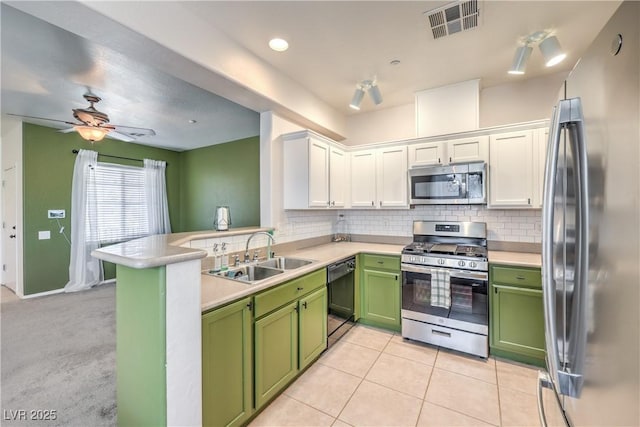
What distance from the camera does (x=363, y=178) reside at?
3.66 m

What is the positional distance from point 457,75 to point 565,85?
2417 mm

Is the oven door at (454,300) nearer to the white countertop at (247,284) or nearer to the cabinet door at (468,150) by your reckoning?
the white countertop at (247,284)

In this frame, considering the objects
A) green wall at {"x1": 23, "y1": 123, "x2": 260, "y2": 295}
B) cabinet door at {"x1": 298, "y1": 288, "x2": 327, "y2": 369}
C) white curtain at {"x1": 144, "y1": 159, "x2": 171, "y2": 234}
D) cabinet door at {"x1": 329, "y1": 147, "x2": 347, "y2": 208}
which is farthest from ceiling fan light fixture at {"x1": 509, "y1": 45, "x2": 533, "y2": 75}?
white curtain at {"x1": 144, "y1": 159, "x2": 171, "y2": 234}

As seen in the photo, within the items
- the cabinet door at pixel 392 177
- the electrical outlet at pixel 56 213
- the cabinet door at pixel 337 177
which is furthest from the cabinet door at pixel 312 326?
the electrical outlet at pixel 56 213

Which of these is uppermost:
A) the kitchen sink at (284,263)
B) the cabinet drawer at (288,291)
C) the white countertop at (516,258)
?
the white countertop at (516,258)

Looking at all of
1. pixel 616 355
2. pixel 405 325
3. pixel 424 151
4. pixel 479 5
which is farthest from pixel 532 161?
pixel 616 355

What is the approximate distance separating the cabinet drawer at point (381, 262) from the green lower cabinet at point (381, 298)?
46mm

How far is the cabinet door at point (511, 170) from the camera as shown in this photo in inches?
108

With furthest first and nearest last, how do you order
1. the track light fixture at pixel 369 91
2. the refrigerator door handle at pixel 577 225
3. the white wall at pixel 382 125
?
the white wall at pixel 382 125 < the track light fixture at pixel 369 91 < the refrigerator door handle at pixel 577 225

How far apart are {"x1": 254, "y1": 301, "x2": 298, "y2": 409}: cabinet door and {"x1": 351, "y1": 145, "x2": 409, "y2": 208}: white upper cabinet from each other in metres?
1.87

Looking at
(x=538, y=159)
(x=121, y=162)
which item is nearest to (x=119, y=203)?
(x=121, y=162)

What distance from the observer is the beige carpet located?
1.98 metres

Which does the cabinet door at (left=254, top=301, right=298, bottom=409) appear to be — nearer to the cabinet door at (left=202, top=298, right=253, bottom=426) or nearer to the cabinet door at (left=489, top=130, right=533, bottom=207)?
the cabinet door at (left=202, top=298, right=253, bottom=426)

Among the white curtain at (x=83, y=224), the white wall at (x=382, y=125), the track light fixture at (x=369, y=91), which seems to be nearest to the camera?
the track light fixture at (x=369, y=91)
